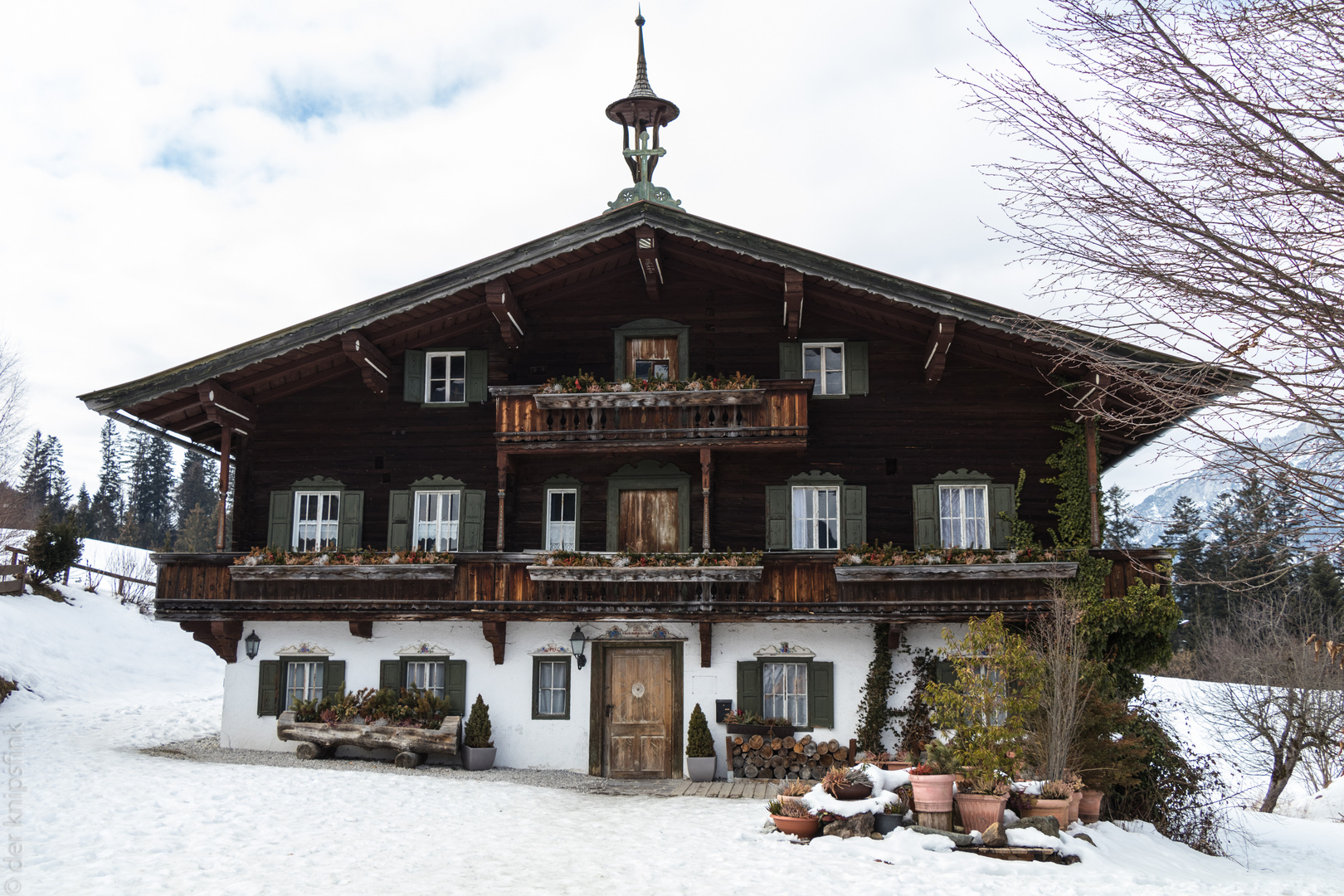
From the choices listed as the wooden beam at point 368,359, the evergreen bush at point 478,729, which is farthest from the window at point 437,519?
the evergreen bush at point 478,729

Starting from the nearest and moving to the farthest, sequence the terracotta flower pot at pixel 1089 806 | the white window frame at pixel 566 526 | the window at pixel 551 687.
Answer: the terracotta flower pot at pixel 1089 806 < the window at pixel 551 687 < the white window frame at pixel 566 526

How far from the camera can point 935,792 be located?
12.4 metres

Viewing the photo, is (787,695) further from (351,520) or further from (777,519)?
(351,520)

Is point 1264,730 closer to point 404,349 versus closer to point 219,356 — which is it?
point 404,349

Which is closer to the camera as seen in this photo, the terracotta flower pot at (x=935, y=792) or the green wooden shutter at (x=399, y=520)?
the terracotta flower pot at (x=935, y=792)

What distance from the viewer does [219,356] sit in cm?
2077

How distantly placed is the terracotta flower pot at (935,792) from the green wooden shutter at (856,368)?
998cm

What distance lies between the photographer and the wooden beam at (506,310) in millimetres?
20953

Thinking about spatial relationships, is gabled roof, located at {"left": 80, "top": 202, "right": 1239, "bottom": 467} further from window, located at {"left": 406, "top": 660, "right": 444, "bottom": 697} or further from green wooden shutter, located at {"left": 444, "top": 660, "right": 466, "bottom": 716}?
green wooden shutter, located at {"left": 444, "top": 660, "right": 466, "bottom": 716}

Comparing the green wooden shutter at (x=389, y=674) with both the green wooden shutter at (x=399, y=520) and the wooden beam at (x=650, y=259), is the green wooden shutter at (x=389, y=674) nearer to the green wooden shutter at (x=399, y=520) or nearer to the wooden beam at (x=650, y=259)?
the green wooden shutter at (x=399, y=520)

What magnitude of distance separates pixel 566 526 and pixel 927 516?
713cm

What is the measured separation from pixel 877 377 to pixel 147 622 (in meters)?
34.0

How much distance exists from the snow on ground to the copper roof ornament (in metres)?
14.3

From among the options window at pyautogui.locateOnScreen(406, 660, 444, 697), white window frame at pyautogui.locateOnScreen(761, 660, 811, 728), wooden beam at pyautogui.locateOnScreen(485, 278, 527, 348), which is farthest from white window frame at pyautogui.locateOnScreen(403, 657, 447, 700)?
wooden beam at pyautogui.locateOnScreen(485, 278, 527, 348)
